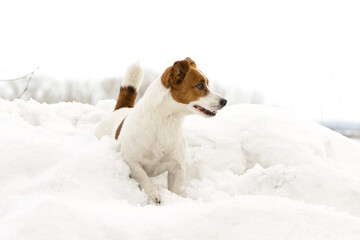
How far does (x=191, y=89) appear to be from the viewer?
3.03 metres

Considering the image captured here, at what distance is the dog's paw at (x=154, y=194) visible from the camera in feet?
8.90

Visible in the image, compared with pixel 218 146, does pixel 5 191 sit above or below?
above

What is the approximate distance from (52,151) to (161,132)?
2.87 feet

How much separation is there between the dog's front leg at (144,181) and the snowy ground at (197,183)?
0.06 metres

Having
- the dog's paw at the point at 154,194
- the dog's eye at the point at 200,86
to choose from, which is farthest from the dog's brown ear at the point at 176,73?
the dog's paw at the point at 154,194

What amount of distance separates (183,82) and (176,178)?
2.78 ft

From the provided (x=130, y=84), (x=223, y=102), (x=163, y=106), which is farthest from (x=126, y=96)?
(x=223, y=102)

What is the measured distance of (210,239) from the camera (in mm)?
1370

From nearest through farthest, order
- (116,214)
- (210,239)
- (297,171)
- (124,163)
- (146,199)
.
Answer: (210,239) < (116,214) < (146,199) < (124,163) < (297,171)

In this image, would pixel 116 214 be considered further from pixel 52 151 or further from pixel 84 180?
pixel 52 151

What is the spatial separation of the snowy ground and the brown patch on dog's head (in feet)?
2.34

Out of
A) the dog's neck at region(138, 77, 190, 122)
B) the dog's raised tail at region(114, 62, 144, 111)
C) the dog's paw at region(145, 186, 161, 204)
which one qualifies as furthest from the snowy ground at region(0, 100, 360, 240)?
the dog's raised tail at region(114, 62, 144, 111)

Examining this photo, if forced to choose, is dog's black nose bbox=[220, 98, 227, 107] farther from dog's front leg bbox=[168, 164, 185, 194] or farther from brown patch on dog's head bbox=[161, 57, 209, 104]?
dog's front leg bbox=[168, 164, 185, 194]

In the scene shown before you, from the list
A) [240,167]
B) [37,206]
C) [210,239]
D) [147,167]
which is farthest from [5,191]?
[240,167]
